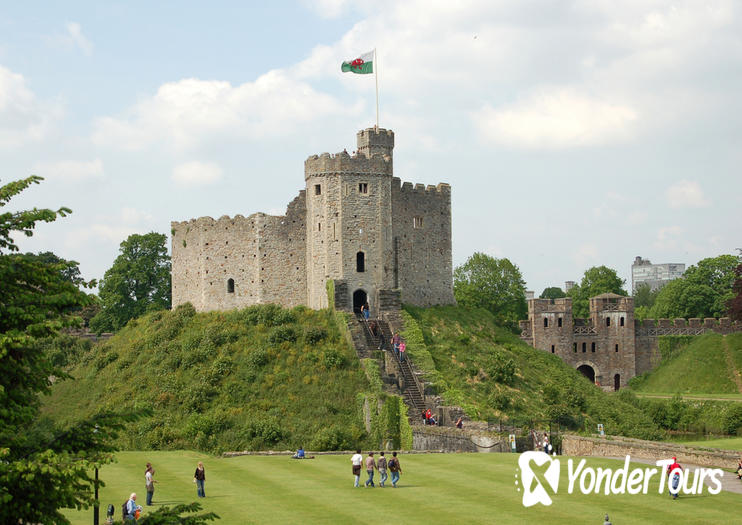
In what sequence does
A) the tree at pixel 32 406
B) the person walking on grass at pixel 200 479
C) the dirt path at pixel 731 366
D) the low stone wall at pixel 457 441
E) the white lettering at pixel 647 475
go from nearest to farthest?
the tree at pixel 32 406, the person walking on grass at pixel 200 479, the white lettering at pixel 647 475, the low stone wall at pixel 457 441, the dirt path at pixel 731 366

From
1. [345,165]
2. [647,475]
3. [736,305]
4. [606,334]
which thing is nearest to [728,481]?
[647,475]

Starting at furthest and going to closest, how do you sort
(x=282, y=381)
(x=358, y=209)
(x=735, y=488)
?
1. (x=358, y=209)
2. (x=282, y=381)
3. (x=735, y=488)

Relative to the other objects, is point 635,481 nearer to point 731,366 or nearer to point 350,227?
point 350,227

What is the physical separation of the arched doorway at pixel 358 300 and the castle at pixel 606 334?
1393 inches

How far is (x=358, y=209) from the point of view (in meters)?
56.3

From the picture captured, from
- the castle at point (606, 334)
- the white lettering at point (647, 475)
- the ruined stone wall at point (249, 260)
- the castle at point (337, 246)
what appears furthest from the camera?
the castle at point (606, 334)

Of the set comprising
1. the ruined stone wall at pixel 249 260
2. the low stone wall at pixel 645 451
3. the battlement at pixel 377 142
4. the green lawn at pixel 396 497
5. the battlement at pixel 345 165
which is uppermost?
the battlement at pixel 377 142

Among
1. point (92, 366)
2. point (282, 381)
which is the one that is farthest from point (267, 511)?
point (92, 366)

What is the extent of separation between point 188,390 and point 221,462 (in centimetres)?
1194

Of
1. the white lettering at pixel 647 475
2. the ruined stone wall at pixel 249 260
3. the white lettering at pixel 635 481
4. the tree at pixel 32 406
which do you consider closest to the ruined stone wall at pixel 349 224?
the ruined stone wall at pixel 249 260

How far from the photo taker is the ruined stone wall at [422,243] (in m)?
58.8

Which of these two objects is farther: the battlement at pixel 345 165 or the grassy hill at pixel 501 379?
the battlement at pixel 345 165

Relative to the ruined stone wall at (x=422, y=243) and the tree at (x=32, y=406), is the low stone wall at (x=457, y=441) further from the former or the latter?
the tree at (x=32, y=406)

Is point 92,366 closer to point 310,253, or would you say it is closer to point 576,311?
point 310,253
